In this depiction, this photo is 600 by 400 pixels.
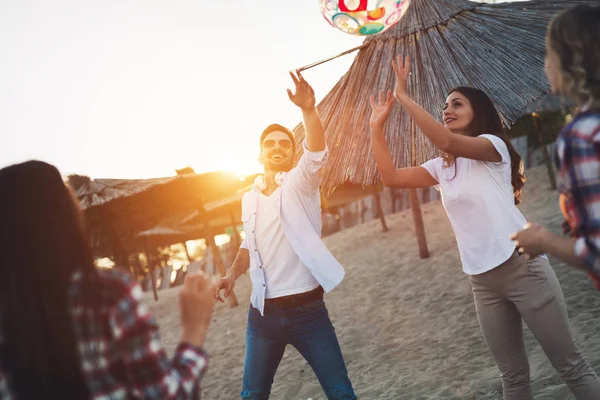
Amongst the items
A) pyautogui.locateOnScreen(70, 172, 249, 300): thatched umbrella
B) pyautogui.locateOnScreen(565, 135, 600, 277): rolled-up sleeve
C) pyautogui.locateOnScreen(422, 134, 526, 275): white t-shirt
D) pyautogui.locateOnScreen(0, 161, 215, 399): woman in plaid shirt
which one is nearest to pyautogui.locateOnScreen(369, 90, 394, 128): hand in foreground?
pyautogui.locateOnScreen(422, 134, 526, 275): white t-shirt

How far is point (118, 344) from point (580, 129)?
1.27 meters

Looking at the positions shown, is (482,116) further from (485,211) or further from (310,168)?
(310,168)

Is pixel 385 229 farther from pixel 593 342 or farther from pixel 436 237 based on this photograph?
pixel 593 342

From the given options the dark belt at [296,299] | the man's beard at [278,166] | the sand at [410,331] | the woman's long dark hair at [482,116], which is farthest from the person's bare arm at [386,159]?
the sand at [410,331]

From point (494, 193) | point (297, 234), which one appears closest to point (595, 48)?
point (494, 193)

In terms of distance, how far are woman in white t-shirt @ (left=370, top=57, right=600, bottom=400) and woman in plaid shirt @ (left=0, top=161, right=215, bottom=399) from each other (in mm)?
1419

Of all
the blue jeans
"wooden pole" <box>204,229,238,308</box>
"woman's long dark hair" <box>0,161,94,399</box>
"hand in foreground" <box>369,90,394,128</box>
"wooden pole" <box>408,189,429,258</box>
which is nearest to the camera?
"woman's long dark hair" <box>0,161,94,399</box>

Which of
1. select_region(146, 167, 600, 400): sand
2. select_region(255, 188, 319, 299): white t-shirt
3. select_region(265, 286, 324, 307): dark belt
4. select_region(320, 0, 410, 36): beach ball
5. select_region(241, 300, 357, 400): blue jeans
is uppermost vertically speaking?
select_region(320, 0, 410, 36): beach ball

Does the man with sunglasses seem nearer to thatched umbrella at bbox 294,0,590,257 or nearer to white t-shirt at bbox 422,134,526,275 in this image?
white t-shirt at bbox 422,134,526,275

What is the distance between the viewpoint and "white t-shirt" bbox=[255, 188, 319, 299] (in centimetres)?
270

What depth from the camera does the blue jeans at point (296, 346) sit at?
8.48 feet

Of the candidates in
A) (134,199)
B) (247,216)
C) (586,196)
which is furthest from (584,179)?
(134,199)

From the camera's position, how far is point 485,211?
2367mm

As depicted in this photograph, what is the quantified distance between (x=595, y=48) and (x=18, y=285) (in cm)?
154
